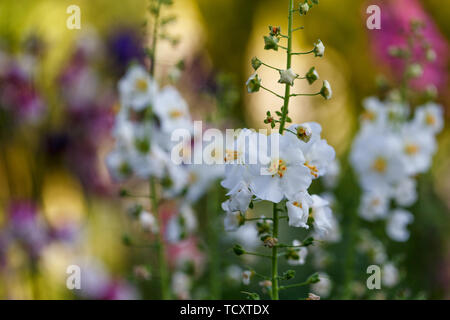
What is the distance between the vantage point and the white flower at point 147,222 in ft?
3.04

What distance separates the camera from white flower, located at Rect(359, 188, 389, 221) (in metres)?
1.11

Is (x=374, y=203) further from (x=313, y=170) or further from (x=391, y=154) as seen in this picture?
(x=313, y=170)

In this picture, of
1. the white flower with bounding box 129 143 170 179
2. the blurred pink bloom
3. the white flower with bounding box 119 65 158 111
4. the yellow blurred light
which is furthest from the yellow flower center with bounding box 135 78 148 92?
the blurred pink bloom

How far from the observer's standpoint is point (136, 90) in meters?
1.00

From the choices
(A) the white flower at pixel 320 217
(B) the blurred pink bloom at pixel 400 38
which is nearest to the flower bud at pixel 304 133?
(A) the white flower at pixel 320 217

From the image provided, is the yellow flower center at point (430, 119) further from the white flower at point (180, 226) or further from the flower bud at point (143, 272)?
the flower bud at point (143, 272)

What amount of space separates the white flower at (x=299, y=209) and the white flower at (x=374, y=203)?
21.0 inches

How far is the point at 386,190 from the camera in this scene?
112 centimetres

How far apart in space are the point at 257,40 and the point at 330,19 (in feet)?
1.59

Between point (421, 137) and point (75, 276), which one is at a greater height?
point (421, 137)

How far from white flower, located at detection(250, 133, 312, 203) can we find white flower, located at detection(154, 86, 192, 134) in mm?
382

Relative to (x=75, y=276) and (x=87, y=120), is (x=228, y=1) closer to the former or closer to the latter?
(x=87, y=120)
